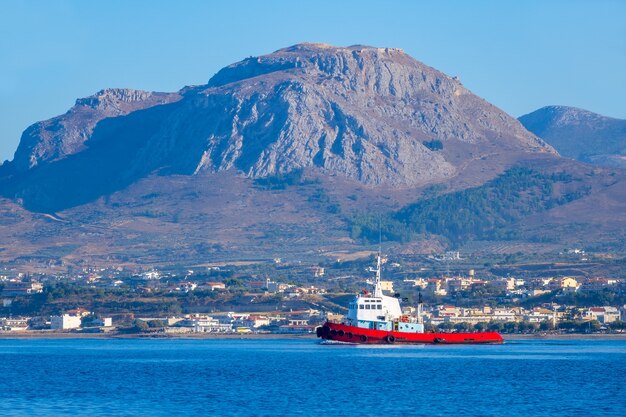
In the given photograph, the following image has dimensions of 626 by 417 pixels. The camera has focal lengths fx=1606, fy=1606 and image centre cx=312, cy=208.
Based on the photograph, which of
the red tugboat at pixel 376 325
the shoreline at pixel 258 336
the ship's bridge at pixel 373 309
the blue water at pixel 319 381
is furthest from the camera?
the shoreline at pixel 258 336

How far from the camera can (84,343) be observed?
18025 cm

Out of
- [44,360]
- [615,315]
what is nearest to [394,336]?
[44,360]

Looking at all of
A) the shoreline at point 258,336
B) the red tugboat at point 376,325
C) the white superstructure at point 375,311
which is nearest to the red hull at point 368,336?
the red tugboat at point 376,325

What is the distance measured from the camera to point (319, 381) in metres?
105

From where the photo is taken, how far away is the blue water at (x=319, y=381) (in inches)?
3460

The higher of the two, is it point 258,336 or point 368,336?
point 258,336

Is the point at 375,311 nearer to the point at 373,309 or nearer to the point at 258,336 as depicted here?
the point at 373,309

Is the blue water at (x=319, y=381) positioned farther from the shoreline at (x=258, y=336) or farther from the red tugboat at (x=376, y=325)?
the shoreline at (x=258, y=336)

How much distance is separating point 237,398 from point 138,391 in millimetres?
7956

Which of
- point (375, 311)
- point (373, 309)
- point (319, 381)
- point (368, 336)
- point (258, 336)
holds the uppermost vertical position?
point (373, 309)

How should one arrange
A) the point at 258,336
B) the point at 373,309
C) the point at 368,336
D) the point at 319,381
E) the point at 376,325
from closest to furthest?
the point at 319,381, the point at 373,309, the point at 368,336, the point at 376,325, the point at 258,336

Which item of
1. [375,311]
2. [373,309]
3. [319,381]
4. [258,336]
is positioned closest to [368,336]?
[375,311]

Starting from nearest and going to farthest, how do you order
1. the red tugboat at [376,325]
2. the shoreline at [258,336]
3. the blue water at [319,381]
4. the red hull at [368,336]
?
the blue water at [319,381], the red tugboat at [376,325], the red hull at [368,336], the shoreline at [258,336]

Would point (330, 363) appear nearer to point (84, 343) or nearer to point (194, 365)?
point (194, 365)
